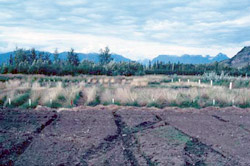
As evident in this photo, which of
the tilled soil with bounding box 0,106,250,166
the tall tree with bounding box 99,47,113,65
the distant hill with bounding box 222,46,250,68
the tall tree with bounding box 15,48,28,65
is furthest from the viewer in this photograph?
the distant hill with bounding box 222,46,250,68

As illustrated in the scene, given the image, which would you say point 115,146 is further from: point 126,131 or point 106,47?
point 106,47

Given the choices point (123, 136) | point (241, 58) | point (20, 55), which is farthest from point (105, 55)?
point (123, 136)

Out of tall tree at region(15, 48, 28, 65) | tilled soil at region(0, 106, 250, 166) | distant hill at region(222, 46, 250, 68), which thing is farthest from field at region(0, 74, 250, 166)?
distant hill at region(222, 46, 250, 68)

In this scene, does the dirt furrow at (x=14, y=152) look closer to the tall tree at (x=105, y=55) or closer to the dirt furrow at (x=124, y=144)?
the dirt furrow at (x=124, y=144)

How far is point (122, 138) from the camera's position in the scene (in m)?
6.56

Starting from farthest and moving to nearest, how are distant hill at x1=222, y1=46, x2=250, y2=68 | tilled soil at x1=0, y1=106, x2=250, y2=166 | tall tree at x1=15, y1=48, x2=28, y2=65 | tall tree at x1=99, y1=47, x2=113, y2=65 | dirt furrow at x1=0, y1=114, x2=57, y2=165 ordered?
1. distant hill at x1=222, y1=46, x2=250, y2=68
2. tall tree at x1=99, y1=47, x2=113, y2=65
3. tall tree at x1=15, y1=48, x2=28, y2=65
4. tilled soil at x1=0, y1=106, x2=250, y2=166
5. dirt furrow at x1=0, y1=114, x2=57, y2=165

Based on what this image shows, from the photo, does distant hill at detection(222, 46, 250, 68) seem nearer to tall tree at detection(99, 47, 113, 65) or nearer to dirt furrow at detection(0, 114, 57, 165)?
tall tree at detection(99, 47, 113, 65)

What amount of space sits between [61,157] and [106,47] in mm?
78023

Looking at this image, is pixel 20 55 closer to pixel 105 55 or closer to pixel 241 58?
pixel 105 55

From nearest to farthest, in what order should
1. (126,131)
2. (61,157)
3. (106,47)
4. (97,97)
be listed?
(61,157) → (126,131) → (97,97) → (106,47)

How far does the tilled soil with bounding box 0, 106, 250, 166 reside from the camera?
16.7 feet

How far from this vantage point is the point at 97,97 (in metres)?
13.5

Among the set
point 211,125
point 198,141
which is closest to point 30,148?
point 198,141

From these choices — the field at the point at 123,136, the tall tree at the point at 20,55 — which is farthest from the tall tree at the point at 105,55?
the field at the point at 123,136
